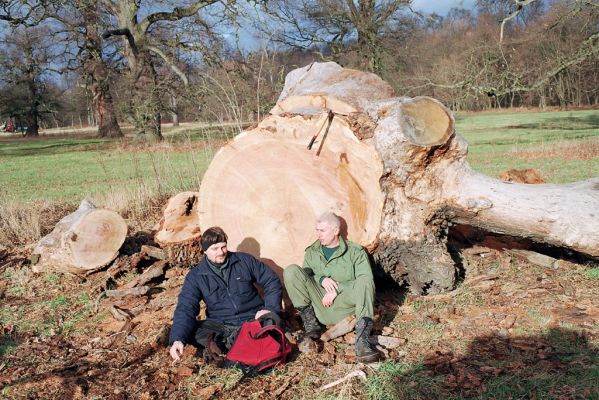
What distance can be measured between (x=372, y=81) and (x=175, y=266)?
245cm

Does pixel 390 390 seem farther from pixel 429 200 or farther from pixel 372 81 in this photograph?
pixel 372 81

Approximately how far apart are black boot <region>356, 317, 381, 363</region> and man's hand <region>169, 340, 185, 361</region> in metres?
1.04

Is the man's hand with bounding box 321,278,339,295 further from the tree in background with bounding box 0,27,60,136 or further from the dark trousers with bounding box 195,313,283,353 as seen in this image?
the tree in background with bounding box 0,27,60,136

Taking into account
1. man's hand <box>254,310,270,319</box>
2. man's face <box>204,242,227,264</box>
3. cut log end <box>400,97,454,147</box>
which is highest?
cut log end <box>400,97,454,147</box>

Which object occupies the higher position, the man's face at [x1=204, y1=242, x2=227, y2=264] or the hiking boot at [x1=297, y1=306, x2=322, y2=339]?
the man's face at [x1=204, y1=242, x2=227, y2=264]

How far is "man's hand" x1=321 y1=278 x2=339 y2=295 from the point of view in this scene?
3.32 meters

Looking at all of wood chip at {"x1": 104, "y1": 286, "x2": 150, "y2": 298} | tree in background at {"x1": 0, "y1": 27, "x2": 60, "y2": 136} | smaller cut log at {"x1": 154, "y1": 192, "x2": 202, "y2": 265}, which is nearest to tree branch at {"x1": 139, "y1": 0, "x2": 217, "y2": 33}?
tree in background at {"x1": 0, "y1": 27, "x2": 60, "y2": 136}

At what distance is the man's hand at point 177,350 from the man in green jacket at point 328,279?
78 cm

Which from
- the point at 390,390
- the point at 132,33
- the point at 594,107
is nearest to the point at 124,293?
the point at 390,390

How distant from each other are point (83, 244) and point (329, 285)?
253 cm

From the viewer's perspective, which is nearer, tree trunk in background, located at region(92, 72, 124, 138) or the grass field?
the grass field

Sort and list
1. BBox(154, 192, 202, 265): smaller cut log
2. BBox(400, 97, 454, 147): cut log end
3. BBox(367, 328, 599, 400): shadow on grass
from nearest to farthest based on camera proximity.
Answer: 1. BBox(367, 328, 599, 400): shadow on grass
2. BBox(400, 97, 454, 147): cut log end
3. BBox(154, 192, 202, 265): smaller cut log

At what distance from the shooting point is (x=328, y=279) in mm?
3357

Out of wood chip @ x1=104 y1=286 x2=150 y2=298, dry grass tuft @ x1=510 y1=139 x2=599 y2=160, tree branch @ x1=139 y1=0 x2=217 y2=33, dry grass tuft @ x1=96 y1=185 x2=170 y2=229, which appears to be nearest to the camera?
wood chip @ x1=104 y1=286 x2=150 y2=298
